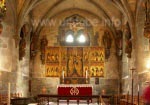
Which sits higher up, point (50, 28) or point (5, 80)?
point (50, 28)

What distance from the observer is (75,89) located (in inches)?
957

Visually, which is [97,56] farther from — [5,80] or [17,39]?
[5,80]

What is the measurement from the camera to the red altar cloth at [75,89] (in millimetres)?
24281

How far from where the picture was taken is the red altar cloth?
79.7 ft

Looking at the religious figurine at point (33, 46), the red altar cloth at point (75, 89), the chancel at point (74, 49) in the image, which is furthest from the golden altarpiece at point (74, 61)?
the red altar cloth at point (75, 89)

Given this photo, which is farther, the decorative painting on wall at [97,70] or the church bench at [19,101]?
the decorative painting on wall at [97,70]

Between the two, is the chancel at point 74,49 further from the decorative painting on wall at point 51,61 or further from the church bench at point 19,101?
the church bench at point 19,101

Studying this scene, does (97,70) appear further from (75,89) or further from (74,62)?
(75,89)

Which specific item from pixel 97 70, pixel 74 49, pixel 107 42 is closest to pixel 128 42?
pixel 107 42

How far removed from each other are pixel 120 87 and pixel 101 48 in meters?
3.57

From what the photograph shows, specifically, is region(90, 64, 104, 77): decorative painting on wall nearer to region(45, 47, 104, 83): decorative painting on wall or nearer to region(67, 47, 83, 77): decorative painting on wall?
region(45, 47, 104, 83): decorative painting on wall

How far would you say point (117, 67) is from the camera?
27.7 meters

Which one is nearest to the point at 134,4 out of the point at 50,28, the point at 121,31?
the point at 121,31

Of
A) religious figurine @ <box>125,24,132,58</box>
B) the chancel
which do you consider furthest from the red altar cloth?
religious figurine @ <box>125,24,132,58</box>
